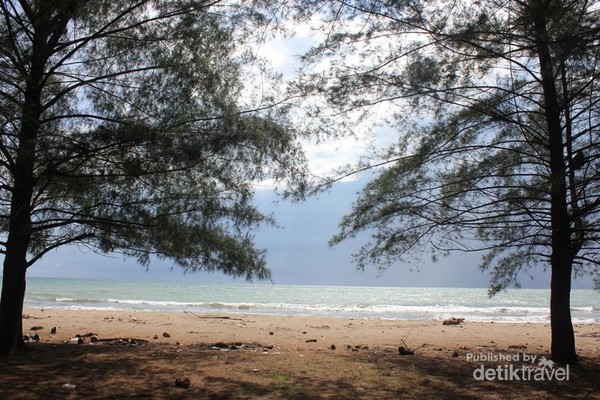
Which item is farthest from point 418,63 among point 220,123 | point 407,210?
point 220,123

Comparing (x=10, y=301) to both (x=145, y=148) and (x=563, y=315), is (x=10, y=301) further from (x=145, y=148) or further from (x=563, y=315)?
(x=563, y=315)

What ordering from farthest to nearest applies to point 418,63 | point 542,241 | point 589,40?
point 542,241 → point 418,63 → point 589,40

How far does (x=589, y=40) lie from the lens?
3.53 meters

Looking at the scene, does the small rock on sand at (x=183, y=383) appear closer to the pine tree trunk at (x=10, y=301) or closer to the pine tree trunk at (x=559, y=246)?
the pine tree trunk at (x=10, y=301)

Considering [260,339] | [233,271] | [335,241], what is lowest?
[260,339]

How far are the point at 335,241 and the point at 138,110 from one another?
3.10 metres

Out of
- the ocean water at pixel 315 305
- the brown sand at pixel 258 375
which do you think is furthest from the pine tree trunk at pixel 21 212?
the ocean water at pixel 315 305

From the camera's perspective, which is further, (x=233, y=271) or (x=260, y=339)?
(x=260, y=339)

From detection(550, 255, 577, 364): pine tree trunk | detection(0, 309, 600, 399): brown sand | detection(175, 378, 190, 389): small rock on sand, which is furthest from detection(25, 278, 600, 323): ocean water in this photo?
detection(175, 378, 190, 389): small rock on sand

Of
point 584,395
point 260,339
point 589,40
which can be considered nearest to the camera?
point 589,40

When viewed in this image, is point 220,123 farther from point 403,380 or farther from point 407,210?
point 403,380

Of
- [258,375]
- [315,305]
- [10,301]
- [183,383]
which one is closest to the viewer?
[183,383]

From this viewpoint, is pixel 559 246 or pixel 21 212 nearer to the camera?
pixel 21 212

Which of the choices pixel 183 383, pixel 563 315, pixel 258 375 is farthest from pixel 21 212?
pixel 563 315
